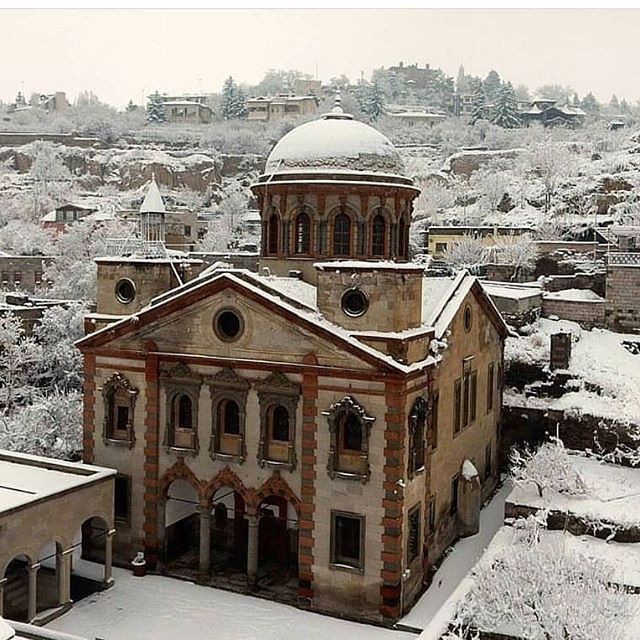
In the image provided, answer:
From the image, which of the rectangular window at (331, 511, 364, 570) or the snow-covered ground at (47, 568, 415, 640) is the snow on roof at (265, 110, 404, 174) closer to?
the rectangular window at (331, 511, 364, 570)

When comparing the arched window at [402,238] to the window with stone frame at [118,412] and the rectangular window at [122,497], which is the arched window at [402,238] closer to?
the window with stone frame at [118,412]

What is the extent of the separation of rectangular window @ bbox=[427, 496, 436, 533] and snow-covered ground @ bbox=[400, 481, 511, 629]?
1.59 m

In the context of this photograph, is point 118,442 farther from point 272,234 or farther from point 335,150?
point 335,150

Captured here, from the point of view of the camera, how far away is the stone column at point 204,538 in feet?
88.8

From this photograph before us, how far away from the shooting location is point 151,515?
27844mm

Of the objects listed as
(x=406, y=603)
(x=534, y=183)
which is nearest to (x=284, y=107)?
(x=534, y=183)

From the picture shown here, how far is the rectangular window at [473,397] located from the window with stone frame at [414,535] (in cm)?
684

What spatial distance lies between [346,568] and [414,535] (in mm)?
2439

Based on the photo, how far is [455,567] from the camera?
28062 millimetres

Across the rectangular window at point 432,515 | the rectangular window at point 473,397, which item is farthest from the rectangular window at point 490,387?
the rectangular window at point 432,515

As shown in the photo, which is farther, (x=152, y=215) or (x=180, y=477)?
(x=152, y=215)

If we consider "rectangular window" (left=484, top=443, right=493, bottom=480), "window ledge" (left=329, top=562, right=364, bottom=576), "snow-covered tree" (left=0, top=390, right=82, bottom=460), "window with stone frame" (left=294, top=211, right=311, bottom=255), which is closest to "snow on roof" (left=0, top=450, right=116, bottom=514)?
"window ledge" (left=329, top=562, right=364, bottom=576)

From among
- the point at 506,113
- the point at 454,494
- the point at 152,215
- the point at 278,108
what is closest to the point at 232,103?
the point at 278,108

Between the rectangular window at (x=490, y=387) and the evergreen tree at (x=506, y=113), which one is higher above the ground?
the evergreen tree at (x=506, y=113)
